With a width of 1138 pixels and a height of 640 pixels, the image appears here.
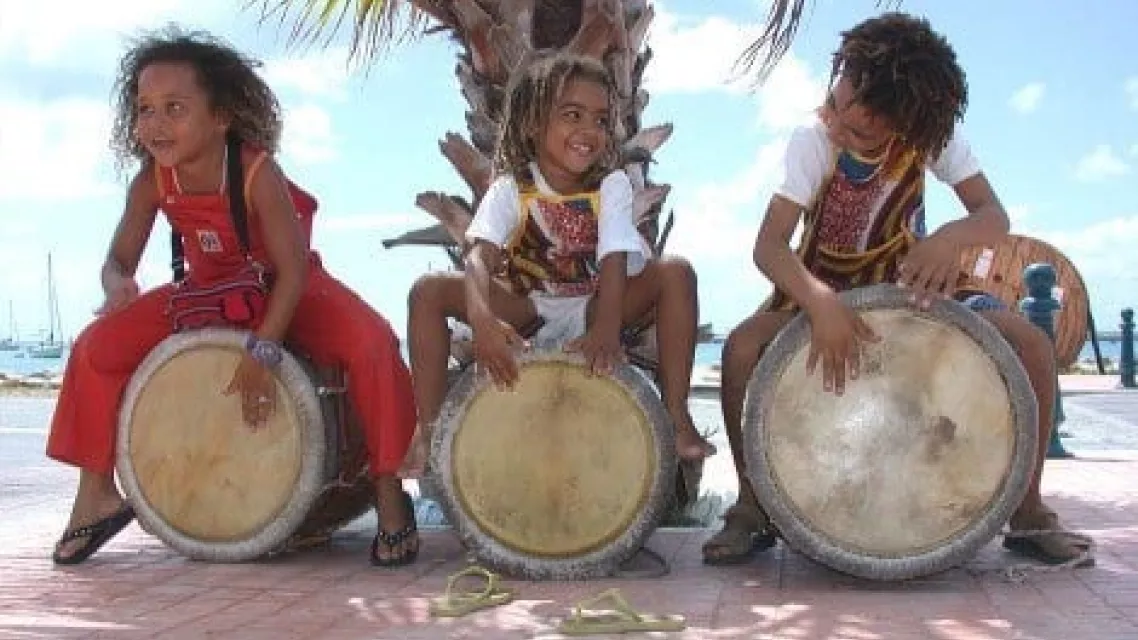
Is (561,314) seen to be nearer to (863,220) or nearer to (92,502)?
(863,220)

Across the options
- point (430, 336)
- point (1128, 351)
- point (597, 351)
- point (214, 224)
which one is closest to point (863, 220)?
point (597, 351)

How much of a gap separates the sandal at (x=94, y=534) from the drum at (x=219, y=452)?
0.52ft

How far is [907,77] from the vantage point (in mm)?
3396

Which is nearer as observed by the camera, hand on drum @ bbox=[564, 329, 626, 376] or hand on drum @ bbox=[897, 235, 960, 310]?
hand on drum @ bbox=[897, 235, 960, 310]

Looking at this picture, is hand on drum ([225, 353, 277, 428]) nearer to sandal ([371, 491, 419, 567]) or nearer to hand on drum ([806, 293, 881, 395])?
sandal ([371, 491, 419, 567])

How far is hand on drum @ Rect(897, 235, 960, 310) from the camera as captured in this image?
3.26 m

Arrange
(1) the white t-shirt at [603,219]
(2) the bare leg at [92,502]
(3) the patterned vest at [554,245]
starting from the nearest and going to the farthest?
(1) the white t-shirt at [603,219]
(3) the patterned vest at [554,245]
(2) the bare leg at [92,502]

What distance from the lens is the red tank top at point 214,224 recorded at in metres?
3.86

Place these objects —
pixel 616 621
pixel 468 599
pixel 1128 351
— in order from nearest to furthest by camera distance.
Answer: pixel 616 621 < pixel 468 599 < pixel 1128 351

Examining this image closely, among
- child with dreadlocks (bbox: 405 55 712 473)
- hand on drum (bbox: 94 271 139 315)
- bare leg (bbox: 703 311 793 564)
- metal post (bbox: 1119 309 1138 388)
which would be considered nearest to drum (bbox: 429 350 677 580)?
child with dreadlocks (bbox: 405 55 712 473)

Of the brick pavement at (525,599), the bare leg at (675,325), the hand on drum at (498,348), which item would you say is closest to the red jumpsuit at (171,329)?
the brick pavement at (525,599)

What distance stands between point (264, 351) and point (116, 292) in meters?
0.58

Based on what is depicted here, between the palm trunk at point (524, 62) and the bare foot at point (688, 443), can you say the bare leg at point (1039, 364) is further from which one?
the palm trunk at point (524, 62)

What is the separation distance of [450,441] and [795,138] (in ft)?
3.82
